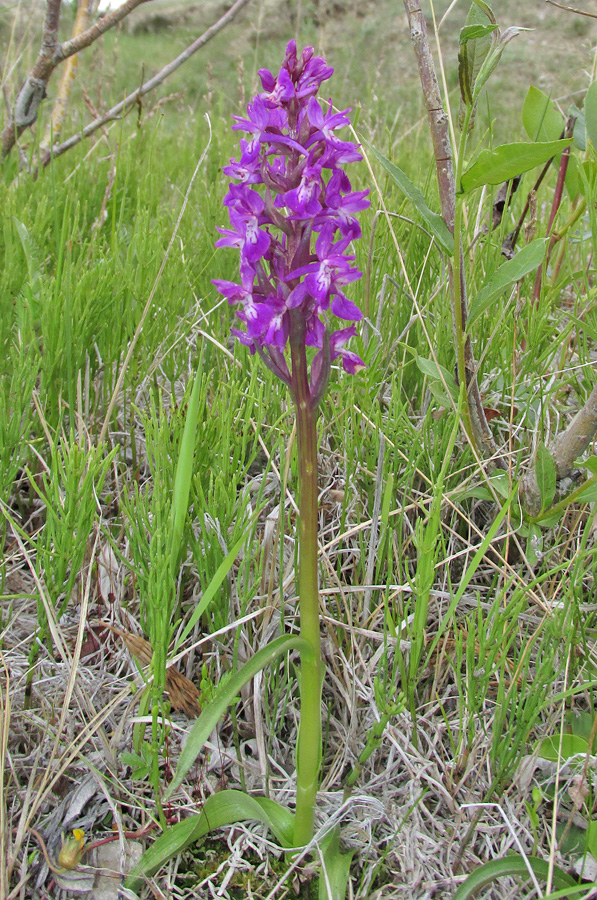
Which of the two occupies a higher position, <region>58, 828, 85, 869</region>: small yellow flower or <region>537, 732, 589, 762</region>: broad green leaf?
<region>537, 732, 589, 762</region>: broad green leaf

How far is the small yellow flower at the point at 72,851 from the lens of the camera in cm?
109

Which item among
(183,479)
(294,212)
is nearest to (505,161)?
(294,212)

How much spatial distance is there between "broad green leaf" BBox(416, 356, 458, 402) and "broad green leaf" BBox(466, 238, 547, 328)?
0.46ft

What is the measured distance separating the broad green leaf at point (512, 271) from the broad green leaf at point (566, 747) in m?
0.75

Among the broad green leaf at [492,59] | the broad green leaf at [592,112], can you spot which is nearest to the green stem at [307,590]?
the broad green leaf at [492,59]

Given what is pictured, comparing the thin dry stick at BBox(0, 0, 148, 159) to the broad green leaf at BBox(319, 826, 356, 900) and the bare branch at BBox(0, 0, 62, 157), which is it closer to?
the bare branch at BBox(0, 0, 62, 157)

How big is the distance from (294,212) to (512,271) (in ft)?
1.54

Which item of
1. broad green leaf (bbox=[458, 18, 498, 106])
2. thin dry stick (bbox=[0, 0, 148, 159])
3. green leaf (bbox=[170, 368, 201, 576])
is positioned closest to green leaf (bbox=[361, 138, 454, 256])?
broad green leaf (bbox=[458, 18, 498, 106])

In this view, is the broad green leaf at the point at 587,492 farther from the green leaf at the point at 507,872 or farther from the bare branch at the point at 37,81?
the bare branch at the point at 37,81

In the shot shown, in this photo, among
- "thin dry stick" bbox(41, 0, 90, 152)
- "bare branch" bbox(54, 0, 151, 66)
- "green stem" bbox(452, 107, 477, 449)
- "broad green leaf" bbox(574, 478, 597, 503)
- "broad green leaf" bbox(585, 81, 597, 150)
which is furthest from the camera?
"thin dry stick" bbox(41, 0, 90, 152)

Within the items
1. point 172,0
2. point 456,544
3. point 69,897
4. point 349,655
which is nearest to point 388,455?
point 456,544

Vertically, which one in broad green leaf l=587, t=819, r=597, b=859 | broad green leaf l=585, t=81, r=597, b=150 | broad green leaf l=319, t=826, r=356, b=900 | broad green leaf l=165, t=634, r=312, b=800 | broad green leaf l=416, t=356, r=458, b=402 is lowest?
broad green leaf l=319, t=826, r=356, b=900

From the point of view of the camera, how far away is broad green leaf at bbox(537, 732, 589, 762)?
1098mm

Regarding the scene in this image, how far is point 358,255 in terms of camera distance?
6.57ft
